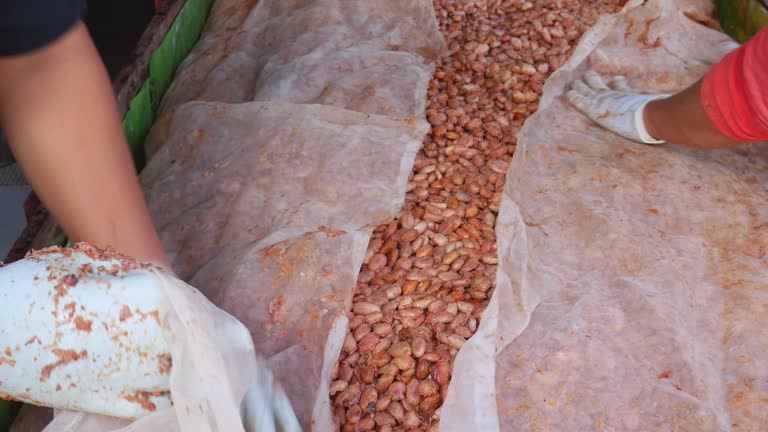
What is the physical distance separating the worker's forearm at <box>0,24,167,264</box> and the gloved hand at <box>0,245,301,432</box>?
0.27ft

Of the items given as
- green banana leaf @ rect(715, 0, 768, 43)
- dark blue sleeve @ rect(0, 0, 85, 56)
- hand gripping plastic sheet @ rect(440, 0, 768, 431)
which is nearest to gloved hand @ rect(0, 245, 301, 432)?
dark blue sleeve @ rect(0, 0, 85, 56)

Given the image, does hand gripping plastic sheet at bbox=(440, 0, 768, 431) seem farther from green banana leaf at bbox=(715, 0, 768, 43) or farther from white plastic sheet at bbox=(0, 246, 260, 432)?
green banana leaf at bbox=(715, 0, 768, 43)

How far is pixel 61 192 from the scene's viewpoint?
3.21ft

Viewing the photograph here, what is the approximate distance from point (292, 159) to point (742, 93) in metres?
1.09

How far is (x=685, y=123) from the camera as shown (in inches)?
63.3

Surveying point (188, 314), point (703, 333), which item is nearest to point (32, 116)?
point (188, 314)

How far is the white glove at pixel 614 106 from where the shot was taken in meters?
1.73

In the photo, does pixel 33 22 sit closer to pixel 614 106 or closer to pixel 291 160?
pixel 291 160

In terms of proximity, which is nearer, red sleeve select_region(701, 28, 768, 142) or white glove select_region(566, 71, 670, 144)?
red sleeve select_region(701, 28, 768, 142)

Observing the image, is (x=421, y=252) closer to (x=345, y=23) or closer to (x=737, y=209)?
(x=737, y=209)

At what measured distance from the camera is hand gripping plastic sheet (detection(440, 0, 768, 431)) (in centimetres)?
118

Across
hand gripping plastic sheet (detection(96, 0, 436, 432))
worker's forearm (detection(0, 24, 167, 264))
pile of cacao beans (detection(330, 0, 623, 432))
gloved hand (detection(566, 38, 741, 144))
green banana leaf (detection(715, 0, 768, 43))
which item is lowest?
green banana leaf (detection(715, 0, 768, 43))

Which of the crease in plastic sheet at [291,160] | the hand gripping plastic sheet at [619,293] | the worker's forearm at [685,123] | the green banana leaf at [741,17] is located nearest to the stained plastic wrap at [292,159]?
the crease in plastic sheet at [291,160]

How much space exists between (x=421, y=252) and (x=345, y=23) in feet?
3.40
